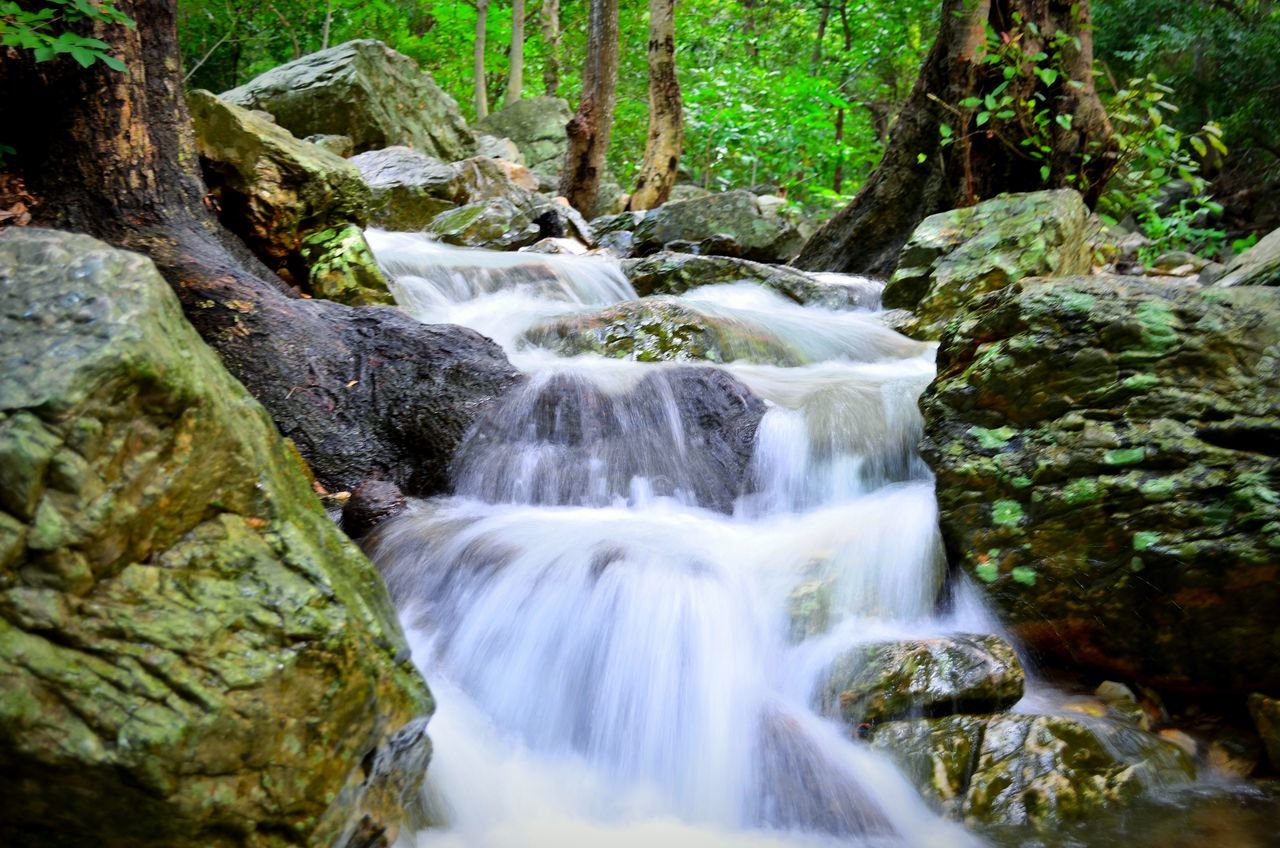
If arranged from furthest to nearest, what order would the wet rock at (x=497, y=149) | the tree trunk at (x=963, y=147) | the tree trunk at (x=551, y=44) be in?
the tree trunk at (x=551, y=44)
the wet rock at (x=497, y=149)
the tree trunk at (x=963, y=147)

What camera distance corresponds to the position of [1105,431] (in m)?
2.99

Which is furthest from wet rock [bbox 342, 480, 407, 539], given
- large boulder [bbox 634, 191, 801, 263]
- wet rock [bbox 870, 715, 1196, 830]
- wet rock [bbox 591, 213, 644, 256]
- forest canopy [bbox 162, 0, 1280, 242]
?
forest canopy [bbox 162, 0, 1280, 242]

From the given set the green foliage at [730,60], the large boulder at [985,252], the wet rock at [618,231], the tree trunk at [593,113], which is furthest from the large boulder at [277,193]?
the green foliage at [730,60]

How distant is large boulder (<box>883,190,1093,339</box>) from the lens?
20.3 ft

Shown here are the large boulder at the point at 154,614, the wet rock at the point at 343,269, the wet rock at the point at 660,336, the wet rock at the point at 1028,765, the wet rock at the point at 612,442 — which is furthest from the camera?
the wet rock at the point at 660,336

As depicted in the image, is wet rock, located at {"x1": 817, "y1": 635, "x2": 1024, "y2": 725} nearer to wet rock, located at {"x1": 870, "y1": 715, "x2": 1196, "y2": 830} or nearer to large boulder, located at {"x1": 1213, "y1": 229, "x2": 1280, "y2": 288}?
wet rock, located at {"x1": 870, "y1": 715, "x2": 1196, "y2": 830}

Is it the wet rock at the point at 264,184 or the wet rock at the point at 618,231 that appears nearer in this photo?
the wet rock at the point at 264,184

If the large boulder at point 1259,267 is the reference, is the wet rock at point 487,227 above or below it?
above

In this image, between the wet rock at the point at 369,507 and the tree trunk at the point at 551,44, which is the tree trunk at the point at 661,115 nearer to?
the tree trunk at the point at 551,44

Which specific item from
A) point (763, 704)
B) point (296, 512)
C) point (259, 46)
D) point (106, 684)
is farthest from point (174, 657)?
point (259, 46)

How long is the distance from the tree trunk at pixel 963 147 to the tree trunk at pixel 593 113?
11.6ft

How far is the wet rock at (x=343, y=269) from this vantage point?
17.3 feet

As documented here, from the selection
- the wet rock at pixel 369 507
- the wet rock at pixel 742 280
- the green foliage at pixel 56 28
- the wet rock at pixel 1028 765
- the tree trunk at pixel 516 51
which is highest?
the tree trunk at pixel 516 51

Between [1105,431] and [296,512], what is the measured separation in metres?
2.73
